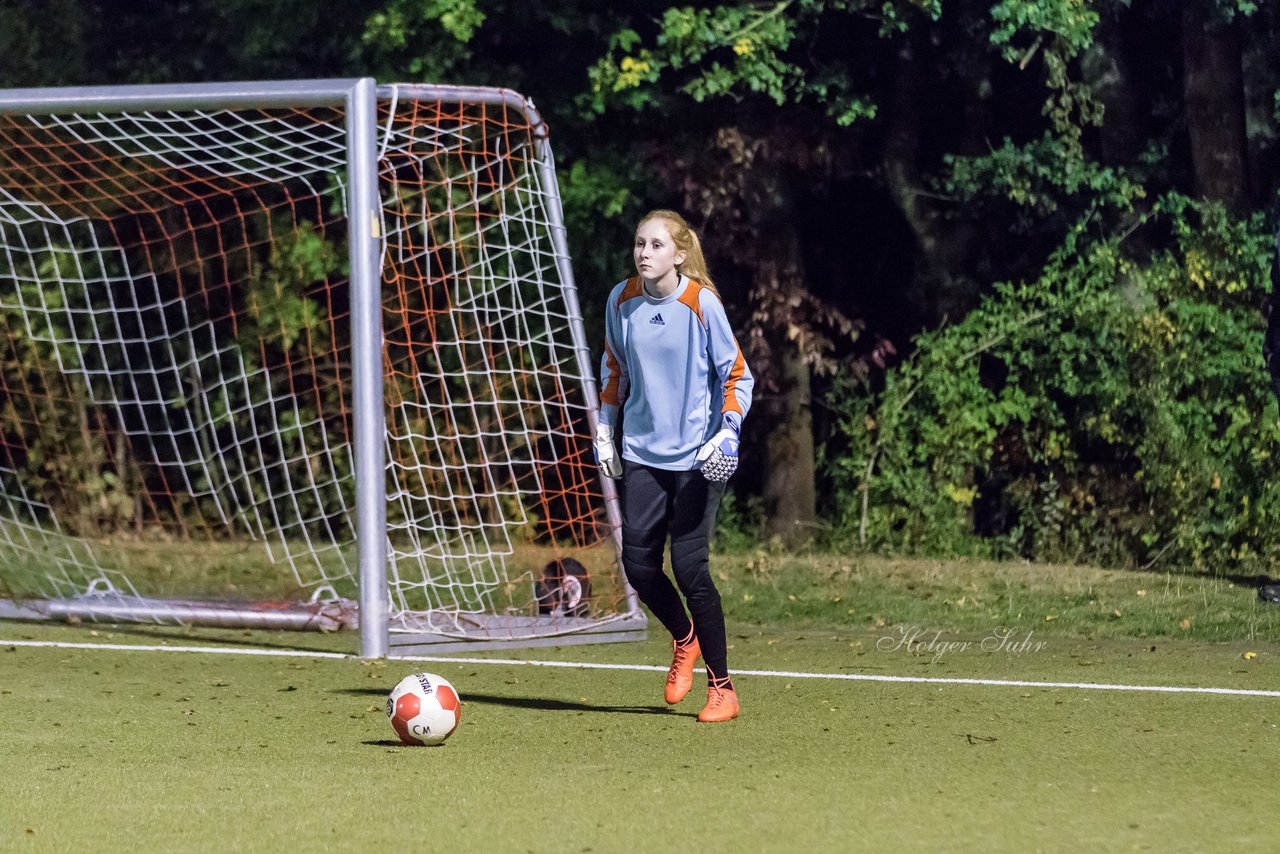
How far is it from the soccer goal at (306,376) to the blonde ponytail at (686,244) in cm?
202

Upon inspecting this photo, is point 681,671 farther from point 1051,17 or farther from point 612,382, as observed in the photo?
point 1051,17

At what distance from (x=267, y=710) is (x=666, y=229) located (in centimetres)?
221

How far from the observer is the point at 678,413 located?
593 cm

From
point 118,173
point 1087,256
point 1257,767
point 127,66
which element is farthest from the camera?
point 127,66

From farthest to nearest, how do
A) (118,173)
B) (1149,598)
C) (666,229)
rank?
1. (118,173)
2. (1149,598)
3. (666,229)

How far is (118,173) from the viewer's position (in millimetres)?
12922

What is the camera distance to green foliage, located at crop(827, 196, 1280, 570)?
35.6ft

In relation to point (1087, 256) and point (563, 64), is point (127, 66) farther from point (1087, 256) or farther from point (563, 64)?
point (1087, 256)

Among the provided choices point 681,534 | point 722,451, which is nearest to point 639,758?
point 681,534

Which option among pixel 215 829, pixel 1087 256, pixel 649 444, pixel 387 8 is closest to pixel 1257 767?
pixel 649 444

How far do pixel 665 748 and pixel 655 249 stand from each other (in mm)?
1579

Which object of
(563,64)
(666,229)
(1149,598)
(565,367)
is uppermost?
(563,64)

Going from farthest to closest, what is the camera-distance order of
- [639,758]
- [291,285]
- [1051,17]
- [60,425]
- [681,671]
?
[60,425] < [291,285] < [1051,17] < [681,671] < [639,758]

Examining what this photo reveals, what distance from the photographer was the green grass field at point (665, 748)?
14.5 feet
